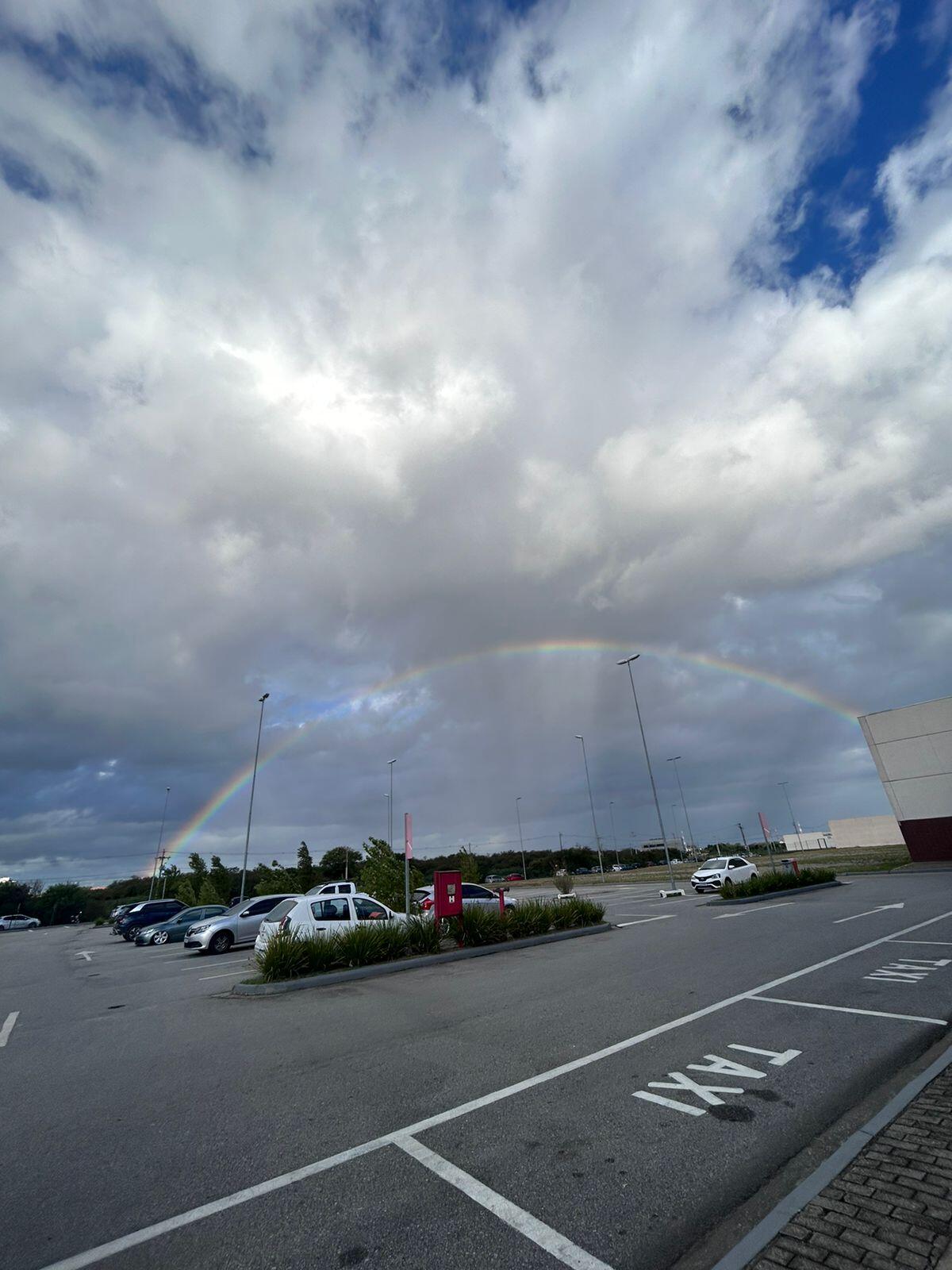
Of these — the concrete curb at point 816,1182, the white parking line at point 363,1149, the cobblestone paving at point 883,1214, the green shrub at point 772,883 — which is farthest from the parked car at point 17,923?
the cobblestone paving at point 883,1214

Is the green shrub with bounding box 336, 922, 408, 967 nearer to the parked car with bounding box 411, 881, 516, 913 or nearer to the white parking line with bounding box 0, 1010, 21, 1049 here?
the white parking line with bounding box 0, 1010, 21, 1049

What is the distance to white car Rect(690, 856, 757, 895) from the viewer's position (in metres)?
32.2

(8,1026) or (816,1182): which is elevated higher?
(8,1026)

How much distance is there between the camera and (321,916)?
14453mm

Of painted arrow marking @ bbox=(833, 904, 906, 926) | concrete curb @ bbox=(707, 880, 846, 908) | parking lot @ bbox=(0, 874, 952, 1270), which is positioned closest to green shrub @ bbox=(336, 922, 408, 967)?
parking lot @ bbox=(0, 874, 952, 1270)

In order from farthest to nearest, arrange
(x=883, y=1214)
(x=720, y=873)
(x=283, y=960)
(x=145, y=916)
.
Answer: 1. (x=720, y=873)
2. (x=145, y=916)
3. (x=283, y=960)
4. (x=883, y=1214)

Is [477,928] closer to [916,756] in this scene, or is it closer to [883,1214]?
[883,1214]

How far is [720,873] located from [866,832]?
2374 inches

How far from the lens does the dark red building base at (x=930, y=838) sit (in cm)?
3519

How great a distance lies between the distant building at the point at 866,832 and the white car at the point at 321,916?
76.4 metres

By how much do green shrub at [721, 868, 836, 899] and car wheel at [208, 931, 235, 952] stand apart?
17.1 meters

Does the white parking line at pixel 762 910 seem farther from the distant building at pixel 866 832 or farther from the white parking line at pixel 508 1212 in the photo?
the distant building at pixel 866 832

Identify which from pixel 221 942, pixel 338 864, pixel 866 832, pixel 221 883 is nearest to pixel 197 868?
pixel 221 883

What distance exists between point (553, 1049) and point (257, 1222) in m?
3.65
